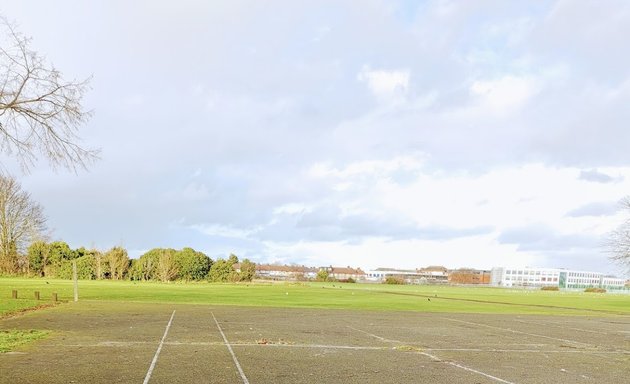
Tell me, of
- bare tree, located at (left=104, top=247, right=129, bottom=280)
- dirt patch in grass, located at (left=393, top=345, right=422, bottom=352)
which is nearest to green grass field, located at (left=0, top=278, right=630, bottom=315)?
dirt patch in grass, located at (left=393, top=345, right=422, bottom=352)

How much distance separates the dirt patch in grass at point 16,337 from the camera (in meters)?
13.8

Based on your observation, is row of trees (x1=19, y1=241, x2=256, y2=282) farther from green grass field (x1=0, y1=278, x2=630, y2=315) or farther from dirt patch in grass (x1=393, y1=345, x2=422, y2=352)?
dirt patch in grass (x1=393, y1=345, x2=422, y2=352)

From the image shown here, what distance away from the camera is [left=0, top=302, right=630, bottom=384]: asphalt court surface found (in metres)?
10.9

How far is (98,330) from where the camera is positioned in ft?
59.4

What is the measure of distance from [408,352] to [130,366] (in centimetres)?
778

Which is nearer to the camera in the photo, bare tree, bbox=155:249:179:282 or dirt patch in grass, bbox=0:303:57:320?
dirt patch in grass, bbox=0:303:57:320

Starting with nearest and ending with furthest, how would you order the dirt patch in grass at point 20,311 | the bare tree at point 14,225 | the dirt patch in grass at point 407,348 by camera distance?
1. the dirt patch in grass at point 407,348
2. the dirt patch in grass at point 20,311
3. the bare tree at point 14,225

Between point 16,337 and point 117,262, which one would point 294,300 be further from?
point 117,262

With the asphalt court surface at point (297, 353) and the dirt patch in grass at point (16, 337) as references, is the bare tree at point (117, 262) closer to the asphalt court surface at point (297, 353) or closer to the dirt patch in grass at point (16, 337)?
the asphalt court surface at point (297, 353)

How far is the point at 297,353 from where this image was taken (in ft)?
45.9

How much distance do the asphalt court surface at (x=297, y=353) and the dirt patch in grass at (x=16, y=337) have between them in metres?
0.42

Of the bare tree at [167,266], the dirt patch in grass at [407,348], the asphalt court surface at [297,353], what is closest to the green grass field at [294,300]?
the asphalt court surface at [297,353]

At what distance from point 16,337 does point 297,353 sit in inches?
347

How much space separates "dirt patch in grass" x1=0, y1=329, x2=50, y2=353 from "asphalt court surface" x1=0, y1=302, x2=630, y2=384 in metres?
0.42
